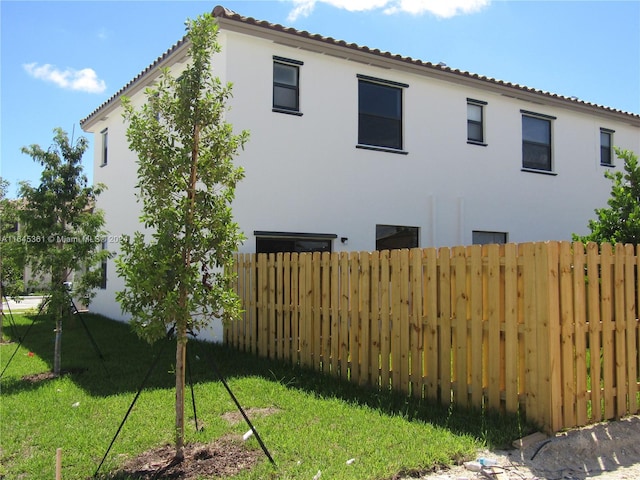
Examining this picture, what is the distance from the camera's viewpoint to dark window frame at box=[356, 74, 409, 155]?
11.7m

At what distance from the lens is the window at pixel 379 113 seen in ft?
38.5

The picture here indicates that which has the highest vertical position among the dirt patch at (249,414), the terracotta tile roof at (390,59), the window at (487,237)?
the terracotta tile roof at (390,59)

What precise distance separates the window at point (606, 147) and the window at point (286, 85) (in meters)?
10.2

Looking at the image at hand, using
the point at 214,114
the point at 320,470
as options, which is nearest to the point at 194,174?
the point at 214,114

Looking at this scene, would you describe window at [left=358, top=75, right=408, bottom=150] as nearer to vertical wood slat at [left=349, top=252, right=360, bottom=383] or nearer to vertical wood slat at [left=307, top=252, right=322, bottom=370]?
vertical wood slat at [left=307, top=252, right=322, bottom=370]

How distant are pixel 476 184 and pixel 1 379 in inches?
426

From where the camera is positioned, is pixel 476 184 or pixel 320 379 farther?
pixel 476 184

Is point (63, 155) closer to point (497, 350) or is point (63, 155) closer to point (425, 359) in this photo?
point (425, 359)

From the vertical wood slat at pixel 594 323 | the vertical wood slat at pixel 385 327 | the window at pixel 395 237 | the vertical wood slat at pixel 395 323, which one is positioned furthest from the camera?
the window at pixel 395 237

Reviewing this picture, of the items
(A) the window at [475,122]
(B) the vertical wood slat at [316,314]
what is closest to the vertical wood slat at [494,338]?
(B) the vertical wood slat at [316,314]

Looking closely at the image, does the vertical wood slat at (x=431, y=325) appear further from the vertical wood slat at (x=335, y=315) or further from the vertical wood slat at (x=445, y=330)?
the vertical wood slat at (x=335, y=315)

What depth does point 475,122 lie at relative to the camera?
13508mm

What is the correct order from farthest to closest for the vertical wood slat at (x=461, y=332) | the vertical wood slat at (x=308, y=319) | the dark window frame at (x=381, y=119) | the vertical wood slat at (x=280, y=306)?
the dark window frame at (x=381, y=119) < the vertical wood slat at (x=280, y=306) < the vertical wood slat at (x=308, y=319) < the vertical wood slat at (x=461, y=332)

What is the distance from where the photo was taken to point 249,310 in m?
9.20
